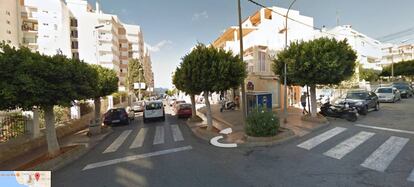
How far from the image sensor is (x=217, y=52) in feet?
34.9

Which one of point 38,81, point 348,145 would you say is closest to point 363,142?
point 348,145

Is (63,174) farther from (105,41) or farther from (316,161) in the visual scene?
(105,41)

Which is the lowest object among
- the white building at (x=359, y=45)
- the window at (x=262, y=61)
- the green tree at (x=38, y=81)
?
the green tree at (x=38, y=81)

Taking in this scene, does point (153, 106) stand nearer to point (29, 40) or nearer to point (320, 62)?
point (320, 62)

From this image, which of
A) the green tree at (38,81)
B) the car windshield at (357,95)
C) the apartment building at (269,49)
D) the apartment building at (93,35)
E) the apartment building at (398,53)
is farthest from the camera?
the apartment building at (398,53)

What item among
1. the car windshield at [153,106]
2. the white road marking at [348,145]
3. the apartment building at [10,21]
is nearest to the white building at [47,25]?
the apartment building at [10,21]

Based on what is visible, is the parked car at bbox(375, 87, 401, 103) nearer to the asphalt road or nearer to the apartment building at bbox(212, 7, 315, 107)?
the apartment building at bbox(212, 7, 315, 107)

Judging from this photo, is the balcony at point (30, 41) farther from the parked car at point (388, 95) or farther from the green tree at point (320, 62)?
the parked car at point (388, 95)

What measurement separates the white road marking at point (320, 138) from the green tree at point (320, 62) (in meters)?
2.76

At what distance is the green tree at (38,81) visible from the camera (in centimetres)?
616

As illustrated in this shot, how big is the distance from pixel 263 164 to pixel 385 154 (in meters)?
3.82

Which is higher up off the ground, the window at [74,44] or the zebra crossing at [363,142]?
the window at [74,44]

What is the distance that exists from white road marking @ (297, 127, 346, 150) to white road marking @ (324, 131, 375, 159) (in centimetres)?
69

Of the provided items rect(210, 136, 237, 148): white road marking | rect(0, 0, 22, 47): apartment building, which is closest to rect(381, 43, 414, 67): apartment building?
rect(210, 136, 237, 148): white road marking
